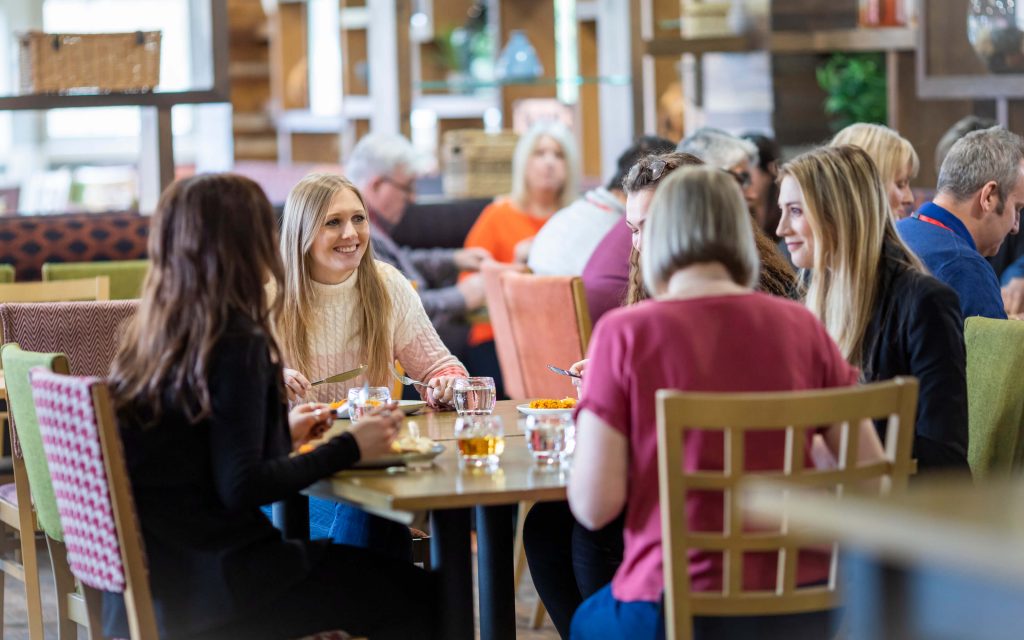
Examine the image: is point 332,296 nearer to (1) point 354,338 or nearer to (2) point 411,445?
(1) point 354,338

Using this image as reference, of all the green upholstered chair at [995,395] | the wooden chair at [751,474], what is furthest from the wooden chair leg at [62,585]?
the green upholstered chair at [995,395]

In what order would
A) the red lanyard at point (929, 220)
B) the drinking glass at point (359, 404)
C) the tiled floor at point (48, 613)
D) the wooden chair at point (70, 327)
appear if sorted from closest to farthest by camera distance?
the drinking glass at point (359, 404), the red lanyard at point (929, 220), the wooden chair at point (70, 327), the tiled floor at point (48, 613)

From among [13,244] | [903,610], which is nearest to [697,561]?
[903,610]

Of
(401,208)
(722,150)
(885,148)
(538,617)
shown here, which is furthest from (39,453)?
(401,208)

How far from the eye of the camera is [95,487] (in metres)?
2.13

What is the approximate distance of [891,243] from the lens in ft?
8.43

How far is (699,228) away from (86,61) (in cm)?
385

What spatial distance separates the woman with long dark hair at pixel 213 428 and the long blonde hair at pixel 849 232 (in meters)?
0.86

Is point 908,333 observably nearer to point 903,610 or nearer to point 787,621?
point 787,621

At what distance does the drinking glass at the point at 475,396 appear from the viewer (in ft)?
8.84

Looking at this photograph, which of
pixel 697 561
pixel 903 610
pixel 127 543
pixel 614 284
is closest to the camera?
pixel 903 610

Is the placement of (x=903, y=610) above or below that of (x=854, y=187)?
below

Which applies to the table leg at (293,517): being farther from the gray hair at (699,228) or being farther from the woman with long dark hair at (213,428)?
the gray hair at (699,228)

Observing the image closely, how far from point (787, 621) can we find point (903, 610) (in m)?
0.68
